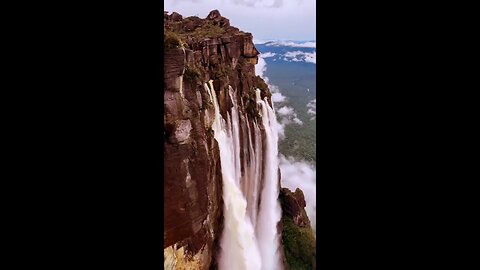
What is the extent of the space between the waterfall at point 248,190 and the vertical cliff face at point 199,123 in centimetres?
10

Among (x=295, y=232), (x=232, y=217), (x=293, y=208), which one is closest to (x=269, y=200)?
(x=293, y=208)

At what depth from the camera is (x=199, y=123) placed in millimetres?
6840

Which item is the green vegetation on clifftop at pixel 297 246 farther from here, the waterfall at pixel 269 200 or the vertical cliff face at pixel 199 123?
the vertical cliff face at pixel 199 123

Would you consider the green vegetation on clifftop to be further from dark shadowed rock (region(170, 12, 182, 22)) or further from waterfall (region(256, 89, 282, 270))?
dark shadowed rock (region(170, 12, 182, 22))

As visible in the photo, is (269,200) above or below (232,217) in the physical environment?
below

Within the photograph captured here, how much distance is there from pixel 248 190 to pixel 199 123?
562cm

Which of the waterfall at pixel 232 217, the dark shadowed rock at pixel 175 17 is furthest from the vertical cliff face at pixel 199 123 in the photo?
the waterfall at pixel 232 217

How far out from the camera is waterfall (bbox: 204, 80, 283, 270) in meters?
9.98

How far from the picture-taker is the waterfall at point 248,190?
998 cm

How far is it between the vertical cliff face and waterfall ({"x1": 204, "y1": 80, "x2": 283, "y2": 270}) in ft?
0.34

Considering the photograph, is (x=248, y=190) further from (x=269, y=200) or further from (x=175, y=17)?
(x=175, y=17)
